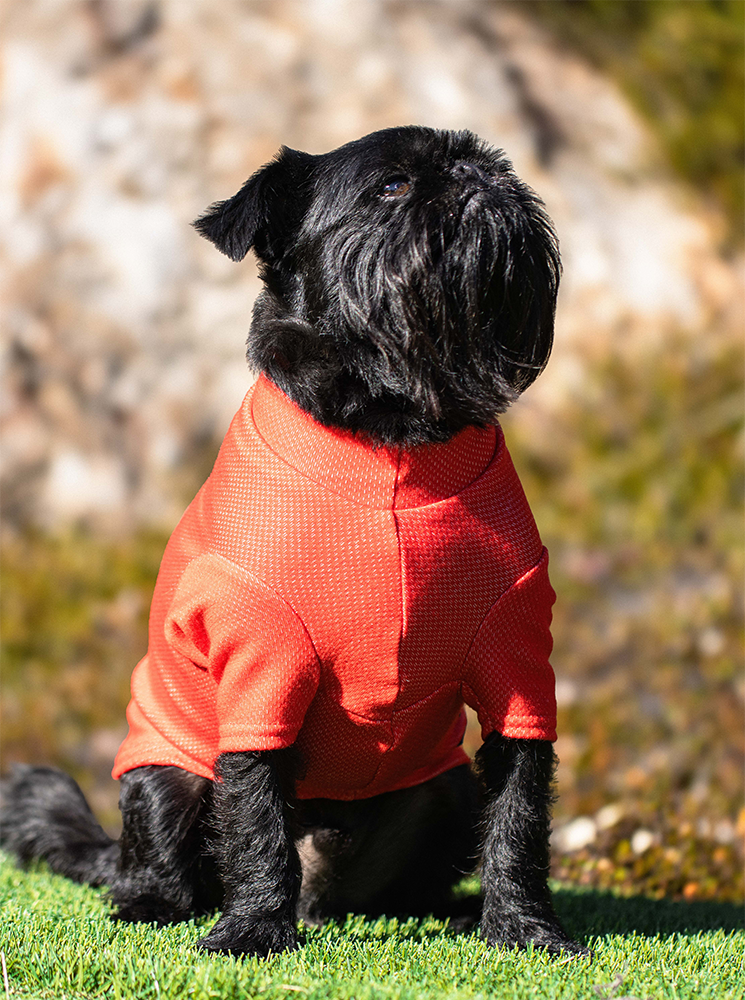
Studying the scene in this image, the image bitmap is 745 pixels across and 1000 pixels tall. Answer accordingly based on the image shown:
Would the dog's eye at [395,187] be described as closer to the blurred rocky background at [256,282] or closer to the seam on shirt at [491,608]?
the seam on shirt at [491,608]

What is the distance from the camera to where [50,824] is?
123 inches

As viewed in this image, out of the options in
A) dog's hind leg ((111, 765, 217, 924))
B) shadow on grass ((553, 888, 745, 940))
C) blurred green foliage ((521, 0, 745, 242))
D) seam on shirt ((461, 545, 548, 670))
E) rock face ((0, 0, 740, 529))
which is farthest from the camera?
blurred green foliage ((521, 0, 745, 242))

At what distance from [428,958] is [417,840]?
0.44 m

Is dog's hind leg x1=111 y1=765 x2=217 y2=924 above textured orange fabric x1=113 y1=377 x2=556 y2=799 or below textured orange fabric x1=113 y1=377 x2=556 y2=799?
below

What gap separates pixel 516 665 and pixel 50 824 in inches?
58.9

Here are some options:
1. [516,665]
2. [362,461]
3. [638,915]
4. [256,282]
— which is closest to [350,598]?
[362,461]

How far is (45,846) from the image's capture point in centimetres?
309

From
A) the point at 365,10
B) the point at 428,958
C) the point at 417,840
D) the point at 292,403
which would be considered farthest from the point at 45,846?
the point at 365,10

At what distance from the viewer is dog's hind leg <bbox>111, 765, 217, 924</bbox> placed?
255cm

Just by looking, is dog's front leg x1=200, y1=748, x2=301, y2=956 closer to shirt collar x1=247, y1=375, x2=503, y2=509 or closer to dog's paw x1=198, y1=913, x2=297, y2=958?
dog's paw x1=198, y1=913, x2=297, y2=958

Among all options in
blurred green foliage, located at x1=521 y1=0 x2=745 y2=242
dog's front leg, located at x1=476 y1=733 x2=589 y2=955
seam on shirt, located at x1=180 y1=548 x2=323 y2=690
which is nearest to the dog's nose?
seam on shirt, located at x1=180 y1=548 x2=323 y2=690

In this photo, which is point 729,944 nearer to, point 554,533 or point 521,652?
point 521,652

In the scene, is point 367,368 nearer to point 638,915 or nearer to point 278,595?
point 278,595

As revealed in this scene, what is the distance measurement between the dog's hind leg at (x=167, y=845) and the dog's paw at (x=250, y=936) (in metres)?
0.29
